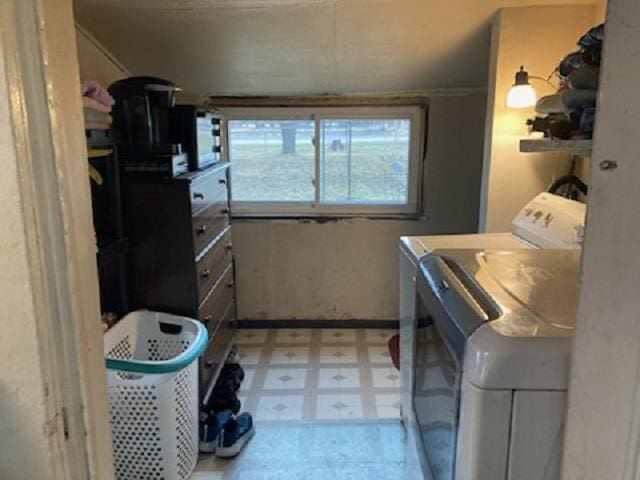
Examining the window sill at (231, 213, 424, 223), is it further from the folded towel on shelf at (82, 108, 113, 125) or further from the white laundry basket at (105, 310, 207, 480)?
the folded towel on shelf at (82, 108, 113, 125)

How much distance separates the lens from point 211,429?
229 centimetres

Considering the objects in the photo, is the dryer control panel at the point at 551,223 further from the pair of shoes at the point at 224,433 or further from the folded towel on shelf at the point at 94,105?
the folded towel on shelf at the point at 94,105

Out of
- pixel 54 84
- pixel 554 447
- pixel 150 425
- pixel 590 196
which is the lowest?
pixel 150 425

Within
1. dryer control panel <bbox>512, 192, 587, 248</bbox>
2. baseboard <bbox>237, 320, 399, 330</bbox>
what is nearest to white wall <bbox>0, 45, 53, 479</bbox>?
dryer control panel <bbox>512, 192, 587, 248</bbox>

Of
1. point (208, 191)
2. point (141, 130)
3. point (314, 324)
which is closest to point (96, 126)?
point (141, 130)

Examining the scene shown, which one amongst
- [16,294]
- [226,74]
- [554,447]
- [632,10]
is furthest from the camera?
[226,74]

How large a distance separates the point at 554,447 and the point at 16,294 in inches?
35.5

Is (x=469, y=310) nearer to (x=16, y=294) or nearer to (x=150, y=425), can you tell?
(x=16, y=294)

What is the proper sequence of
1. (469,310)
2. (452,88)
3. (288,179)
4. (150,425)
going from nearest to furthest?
(469,310), (150,425), (452,88), (288,179)

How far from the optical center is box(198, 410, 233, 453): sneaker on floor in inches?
89.1

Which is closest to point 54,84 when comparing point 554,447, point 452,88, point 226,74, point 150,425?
point 554,447

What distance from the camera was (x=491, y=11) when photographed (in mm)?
2225

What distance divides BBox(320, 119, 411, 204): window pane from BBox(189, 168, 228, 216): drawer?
805 millimetres

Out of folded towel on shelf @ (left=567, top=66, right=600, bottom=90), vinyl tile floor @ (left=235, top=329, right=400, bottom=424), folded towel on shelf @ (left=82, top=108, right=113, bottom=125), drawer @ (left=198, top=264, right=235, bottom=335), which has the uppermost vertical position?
folded towel on shelf @ (left=567, top=66, right=600, bottom=90)
